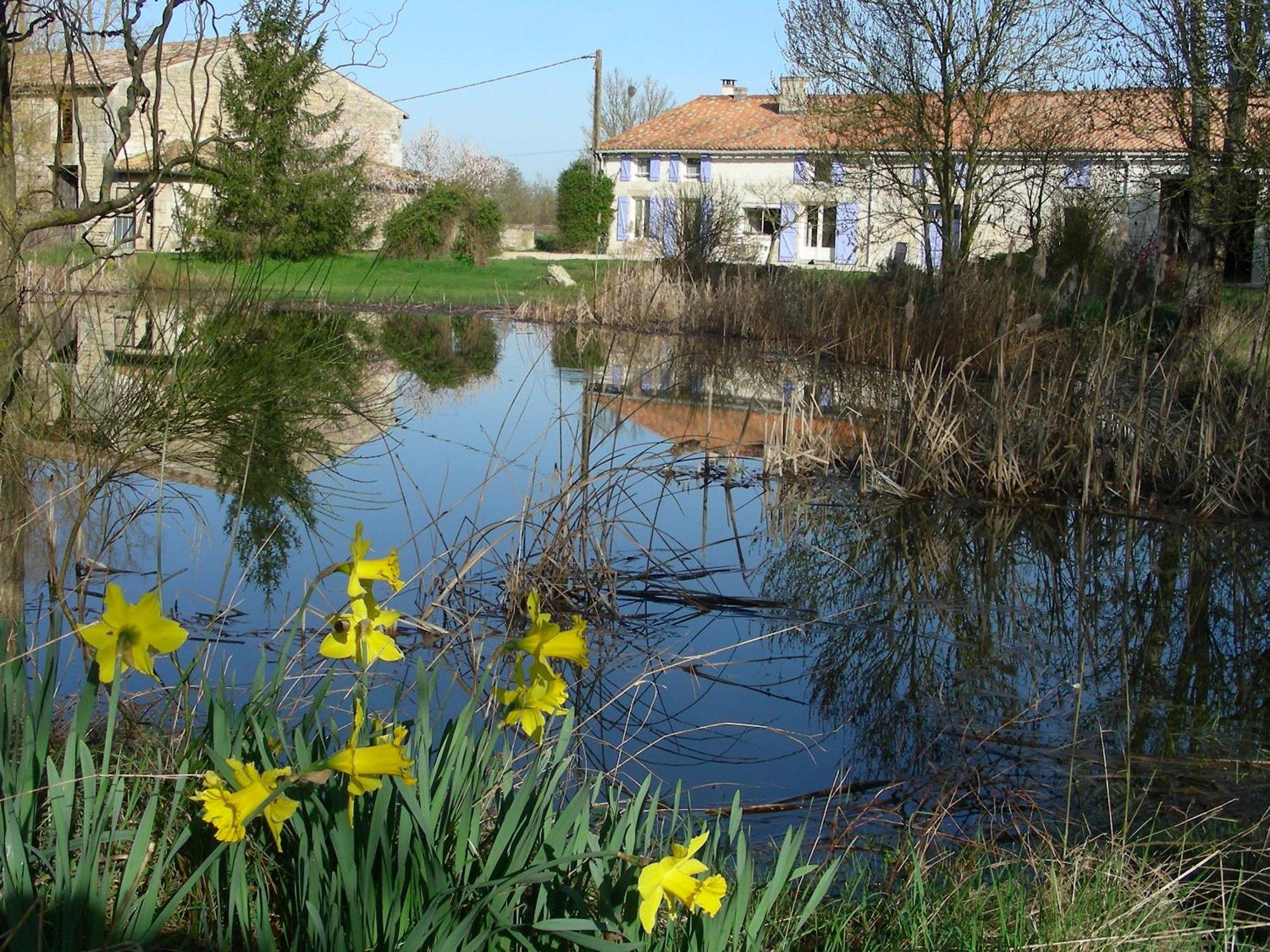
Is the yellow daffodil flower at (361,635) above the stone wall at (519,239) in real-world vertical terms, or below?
below

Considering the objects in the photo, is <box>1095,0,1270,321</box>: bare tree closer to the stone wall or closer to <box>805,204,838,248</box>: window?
<box>805,204,838,248</box>: window

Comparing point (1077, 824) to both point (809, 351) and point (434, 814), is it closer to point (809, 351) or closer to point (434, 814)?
point (434, 814)

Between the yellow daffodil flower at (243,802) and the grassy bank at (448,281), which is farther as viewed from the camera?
the grassy bank at (448,281)


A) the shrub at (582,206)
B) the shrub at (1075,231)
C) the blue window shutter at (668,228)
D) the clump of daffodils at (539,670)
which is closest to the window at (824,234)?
the shrub at (582,206)

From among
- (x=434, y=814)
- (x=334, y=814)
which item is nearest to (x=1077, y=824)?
(x=434, y=814)

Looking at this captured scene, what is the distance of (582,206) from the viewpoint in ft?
122

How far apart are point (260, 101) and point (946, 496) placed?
14.1 feet

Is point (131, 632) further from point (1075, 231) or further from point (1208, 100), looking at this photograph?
point (1075, 231)

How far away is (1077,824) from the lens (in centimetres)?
311

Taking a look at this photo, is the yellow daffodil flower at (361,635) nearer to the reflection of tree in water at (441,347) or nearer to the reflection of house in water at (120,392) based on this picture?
the reflection of house in water at (120,392)

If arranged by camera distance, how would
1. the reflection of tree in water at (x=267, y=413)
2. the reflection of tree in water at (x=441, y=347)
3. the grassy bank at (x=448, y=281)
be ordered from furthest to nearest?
the grassy bank at (x=448, y=281), the reflection of tree in water at (x=441, y=347), the reflection of tree in water at (x=267, y=413)

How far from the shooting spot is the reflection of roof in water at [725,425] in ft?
25.4

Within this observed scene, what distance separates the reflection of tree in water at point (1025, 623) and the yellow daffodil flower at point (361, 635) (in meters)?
2.10

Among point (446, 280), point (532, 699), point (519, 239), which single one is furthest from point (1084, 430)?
point (519, 239)
